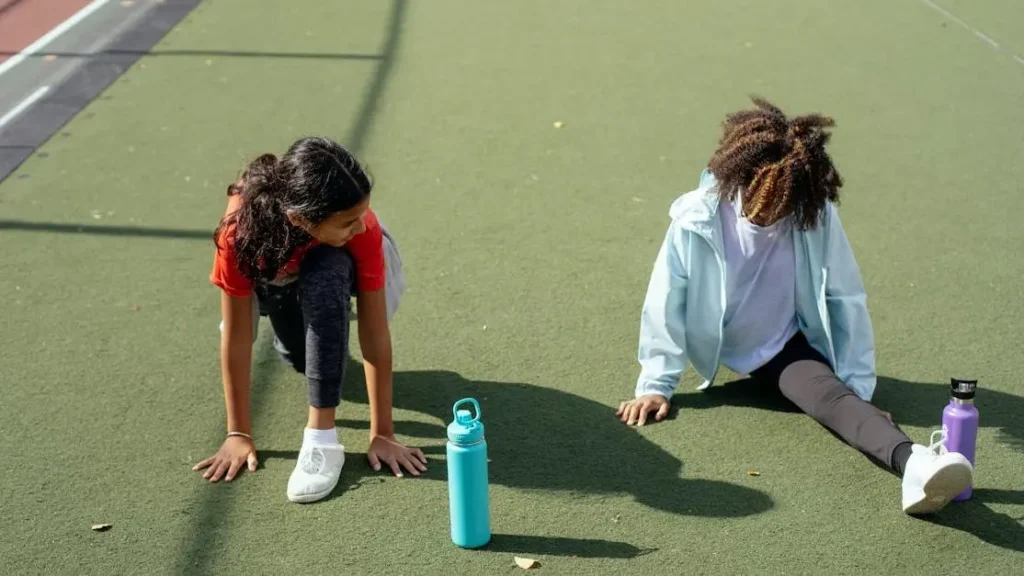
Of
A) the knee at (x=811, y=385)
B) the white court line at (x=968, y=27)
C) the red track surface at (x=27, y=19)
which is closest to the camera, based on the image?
the knee at (x=811, y=385)

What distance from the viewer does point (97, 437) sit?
144 inches

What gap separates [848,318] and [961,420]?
22.6 inches

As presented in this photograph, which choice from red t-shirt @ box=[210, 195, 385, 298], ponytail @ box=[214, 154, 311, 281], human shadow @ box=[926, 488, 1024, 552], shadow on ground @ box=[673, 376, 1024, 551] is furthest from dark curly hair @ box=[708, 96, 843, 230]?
ponytail @ box=[214, 154, 311, 281]

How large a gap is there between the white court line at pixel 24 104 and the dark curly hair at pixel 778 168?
14.3 feet

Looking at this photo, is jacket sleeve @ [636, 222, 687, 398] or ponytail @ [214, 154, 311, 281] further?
jacket sleeve @ [636, 222, 687, 398]

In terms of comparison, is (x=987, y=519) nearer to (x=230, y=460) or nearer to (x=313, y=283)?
(x=313, y=283)

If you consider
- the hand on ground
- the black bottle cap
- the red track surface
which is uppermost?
the red track surface

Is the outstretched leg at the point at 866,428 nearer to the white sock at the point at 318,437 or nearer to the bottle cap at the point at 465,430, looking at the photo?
the bottle cap at the point at 465,430

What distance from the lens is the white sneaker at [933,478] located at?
2.99 m

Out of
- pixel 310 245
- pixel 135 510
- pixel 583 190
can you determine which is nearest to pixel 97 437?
pixel 135 510

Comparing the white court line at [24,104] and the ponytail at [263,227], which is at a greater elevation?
the ponytail at [263,227]

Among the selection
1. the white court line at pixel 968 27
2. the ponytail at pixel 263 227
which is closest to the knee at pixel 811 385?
the ponytail at pixel 263 227

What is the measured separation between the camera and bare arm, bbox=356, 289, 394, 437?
11.3ft

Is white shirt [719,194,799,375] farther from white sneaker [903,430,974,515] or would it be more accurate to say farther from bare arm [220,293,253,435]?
bare arm [220,293,253,435]
